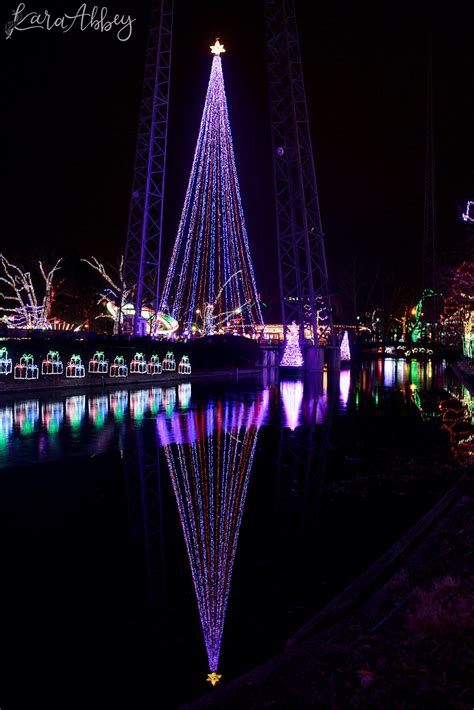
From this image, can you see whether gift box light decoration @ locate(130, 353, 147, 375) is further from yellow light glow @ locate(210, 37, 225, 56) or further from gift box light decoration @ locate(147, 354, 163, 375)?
yellow light glow @ locate(210, 37, 225, 56)

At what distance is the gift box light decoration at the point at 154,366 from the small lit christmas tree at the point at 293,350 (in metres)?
10.2

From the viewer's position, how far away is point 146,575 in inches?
227

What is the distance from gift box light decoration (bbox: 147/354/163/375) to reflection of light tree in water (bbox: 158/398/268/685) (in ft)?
48.3

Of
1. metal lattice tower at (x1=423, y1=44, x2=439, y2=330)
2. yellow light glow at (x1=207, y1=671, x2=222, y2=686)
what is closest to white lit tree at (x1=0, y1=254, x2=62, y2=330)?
yellow light glow at (x1=207, y1=671, x2=222, y2=686)

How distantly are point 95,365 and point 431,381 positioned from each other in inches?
657

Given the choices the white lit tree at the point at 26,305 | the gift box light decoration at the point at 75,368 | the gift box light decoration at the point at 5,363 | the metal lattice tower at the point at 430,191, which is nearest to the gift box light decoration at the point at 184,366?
the gift box light decoration at the point at 75,368

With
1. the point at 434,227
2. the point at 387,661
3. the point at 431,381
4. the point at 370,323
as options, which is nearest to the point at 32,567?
the point at 387,661

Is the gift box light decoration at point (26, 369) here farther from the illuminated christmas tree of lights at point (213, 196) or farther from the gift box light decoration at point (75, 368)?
the illuminated christmas tree of lights at point (213, 196)

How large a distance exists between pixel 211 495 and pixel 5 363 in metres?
16.9

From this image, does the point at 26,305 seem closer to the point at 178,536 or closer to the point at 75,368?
the point at 75,368

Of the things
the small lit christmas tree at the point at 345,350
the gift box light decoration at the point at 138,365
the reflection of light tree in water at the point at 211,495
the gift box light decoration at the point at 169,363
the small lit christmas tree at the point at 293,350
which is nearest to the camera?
the reflection of light tree in water at the point at 211,495

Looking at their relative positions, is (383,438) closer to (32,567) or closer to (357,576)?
(357,576)

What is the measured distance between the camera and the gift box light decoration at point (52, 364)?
1015 inches

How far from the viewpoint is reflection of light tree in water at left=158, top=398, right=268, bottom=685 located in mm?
5312
